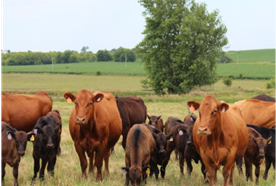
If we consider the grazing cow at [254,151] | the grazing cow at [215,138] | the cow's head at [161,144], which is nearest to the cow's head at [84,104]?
the cow's head at [161,144]

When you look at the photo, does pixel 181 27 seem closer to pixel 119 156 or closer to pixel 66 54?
pixel 119 156

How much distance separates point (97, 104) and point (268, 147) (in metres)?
4.49

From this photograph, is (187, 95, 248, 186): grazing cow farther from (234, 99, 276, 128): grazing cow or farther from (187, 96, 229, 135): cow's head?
(234, 99, 276, 128): grazing cow

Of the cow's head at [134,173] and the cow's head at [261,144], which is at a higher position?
the cow's head at [261,144]

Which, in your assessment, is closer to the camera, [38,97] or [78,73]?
[38,97]

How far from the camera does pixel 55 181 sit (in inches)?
324

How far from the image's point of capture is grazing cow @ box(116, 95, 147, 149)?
39.5 feet

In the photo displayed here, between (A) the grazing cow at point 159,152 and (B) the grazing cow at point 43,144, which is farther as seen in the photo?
(A) the grazing cow at point 159,152

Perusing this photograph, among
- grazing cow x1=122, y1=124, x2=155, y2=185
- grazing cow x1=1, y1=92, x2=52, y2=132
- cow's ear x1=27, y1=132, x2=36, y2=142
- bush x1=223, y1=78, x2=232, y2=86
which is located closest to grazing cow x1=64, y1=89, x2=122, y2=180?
grazing cow x1=122, y1=124, x2=155, y2=185

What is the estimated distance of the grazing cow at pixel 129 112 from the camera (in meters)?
12.0

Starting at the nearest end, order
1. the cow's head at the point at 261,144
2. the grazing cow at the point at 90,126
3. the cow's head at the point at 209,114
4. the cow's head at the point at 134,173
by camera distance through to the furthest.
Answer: the cow's head at the point at 209,114, the cow's head at the point at 134,173, the grazing cow at the point at 90,126, the cow's head at the point at 261,144

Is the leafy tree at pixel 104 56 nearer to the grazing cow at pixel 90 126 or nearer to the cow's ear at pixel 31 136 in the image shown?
the grazing cow at pixel 90 126

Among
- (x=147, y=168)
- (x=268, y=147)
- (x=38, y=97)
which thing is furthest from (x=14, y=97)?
(x=268, y=147)

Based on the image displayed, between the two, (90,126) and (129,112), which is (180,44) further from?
(90,126)
